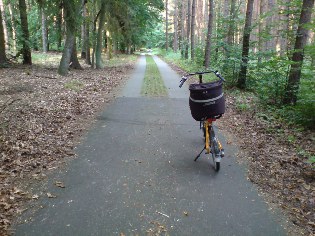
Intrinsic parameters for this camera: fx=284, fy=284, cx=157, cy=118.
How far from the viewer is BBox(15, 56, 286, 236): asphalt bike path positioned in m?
3.90

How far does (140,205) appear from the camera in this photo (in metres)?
4.38

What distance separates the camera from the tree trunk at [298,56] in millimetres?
8508

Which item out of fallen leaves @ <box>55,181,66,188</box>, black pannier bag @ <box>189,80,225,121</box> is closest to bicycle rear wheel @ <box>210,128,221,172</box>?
black pannier bag @ <box>189,80,225,121</box>

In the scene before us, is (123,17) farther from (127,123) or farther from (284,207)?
(284,207)

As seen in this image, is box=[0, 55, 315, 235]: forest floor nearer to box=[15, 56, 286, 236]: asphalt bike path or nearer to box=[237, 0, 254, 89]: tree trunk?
box=[15, 56, 286, 236]: asphalt bike path

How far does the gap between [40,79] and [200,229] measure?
1208cm

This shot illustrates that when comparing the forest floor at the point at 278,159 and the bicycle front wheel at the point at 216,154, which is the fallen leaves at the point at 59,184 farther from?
the forest floor at the point at 278,159

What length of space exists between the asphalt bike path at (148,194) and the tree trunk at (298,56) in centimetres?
367

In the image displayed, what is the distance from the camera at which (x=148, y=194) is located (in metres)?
4.70

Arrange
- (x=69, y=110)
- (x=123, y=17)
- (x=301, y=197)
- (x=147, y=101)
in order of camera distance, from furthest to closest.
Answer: (x=123, y=17) → (x=147, y=101) → (x=69, y=110) → (x=301, y=197)

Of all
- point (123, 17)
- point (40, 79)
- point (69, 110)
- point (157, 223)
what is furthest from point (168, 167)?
point (123, 17)

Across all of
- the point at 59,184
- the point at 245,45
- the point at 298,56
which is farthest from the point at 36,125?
the point at 245,45

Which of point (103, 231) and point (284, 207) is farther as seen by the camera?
point (284, 207)

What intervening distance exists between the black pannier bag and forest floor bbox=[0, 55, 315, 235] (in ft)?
4.72
